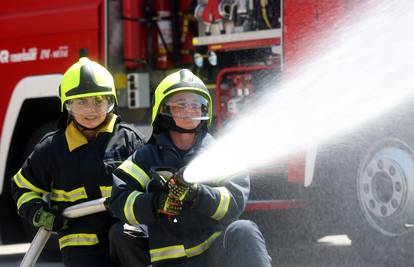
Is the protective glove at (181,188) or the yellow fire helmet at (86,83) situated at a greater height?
the yellow fire helmet at (86,83)

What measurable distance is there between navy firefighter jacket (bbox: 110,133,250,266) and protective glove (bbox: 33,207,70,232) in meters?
0.46

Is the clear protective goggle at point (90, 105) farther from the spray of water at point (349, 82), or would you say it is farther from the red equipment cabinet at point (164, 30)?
the red equipment cabinet at point (164, 30)

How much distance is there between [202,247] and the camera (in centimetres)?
436

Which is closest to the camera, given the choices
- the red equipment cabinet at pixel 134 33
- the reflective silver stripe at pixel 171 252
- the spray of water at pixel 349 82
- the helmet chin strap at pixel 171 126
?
the reflective silver stripe at pixel 171 252

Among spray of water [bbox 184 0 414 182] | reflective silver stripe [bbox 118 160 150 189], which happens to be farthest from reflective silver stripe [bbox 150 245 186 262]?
spray of water [bbox 184 0 414 182]

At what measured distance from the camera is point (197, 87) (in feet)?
14.5

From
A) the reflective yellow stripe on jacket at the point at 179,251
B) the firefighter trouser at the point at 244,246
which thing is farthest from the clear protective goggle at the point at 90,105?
the firefighter trouser at the point at 244,246

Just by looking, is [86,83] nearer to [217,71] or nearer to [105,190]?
[105,190]

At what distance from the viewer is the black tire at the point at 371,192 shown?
645cm

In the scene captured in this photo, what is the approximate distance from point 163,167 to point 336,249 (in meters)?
4.05

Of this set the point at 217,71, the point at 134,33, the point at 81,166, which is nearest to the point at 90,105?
the point at 81,166

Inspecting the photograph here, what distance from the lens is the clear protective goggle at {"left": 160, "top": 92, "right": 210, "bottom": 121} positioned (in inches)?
174

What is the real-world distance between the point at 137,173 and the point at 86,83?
710 mm

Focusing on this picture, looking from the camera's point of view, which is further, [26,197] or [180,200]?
[26,197]
